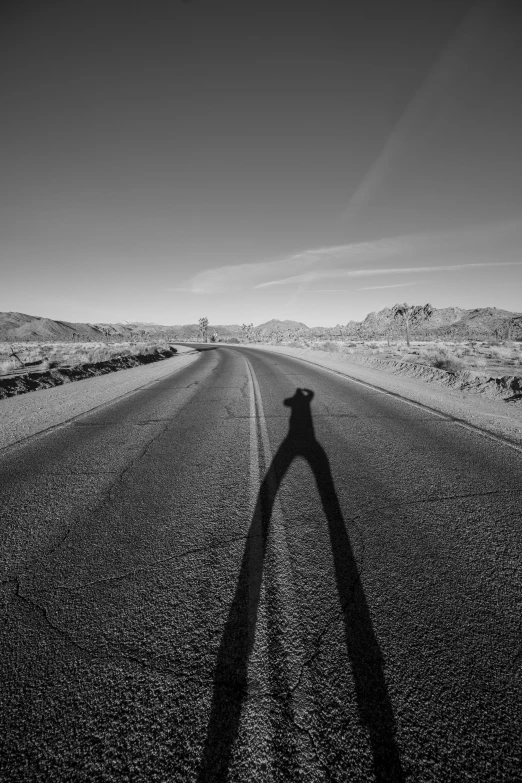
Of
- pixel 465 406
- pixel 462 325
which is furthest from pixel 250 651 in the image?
pixel 462 325

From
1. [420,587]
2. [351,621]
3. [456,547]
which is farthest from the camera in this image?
[456,547]

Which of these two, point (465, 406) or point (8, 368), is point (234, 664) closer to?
point (465, 406)

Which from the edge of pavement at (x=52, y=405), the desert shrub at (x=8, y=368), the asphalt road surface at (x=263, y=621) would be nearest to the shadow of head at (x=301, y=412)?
the asphalt road surface at (x=263, y=621)

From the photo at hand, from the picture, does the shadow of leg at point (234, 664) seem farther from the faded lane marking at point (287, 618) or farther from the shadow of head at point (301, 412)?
the shadow of head at point (301, 412)

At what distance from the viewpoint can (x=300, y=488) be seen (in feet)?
11.8

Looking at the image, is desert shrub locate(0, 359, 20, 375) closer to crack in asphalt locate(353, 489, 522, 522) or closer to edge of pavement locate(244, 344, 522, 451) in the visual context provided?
edge of pavement locate(244, 344, 522, 451)

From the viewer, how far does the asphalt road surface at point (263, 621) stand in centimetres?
136

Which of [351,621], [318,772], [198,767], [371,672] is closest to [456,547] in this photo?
[351,621]

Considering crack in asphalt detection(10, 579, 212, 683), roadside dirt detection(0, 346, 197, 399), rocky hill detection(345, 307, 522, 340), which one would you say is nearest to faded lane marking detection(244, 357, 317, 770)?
crack in asphalt detection(10, 579, 212, 683)

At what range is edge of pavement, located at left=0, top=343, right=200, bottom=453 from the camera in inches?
Result: 239

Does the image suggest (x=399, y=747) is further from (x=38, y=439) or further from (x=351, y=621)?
(x=38, y=439)

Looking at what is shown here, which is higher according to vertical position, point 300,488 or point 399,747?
point 300,488

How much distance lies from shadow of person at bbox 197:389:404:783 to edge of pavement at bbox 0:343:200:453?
489 cm

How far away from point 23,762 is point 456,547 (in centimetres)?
290
